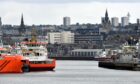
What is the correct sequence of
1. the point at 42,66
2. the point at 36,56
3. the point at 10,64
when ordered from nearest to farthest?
the point at 10,64, the point at 42,66, the point at 36,56

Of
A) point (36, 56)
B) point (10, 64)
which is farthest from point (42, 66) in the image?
point (10, 64)

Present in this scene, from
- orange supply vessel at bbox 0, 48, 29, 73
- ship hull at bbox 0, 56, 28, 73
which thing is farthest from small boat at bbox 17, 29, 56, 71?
ship hull at bbox 0, 56, 28, 73

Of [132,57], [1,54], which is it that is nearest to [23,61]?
[1,54]

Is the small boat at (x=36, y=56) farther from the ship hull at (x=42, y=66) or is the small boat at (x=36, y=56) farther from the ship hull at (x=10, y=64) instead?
the ship hull at (x=10, y=64)

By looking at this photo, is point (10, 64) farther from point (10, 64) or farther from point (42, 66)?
point (42, 66)

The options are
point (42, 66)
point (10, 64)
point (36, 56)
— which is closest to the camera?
point (10, 64)

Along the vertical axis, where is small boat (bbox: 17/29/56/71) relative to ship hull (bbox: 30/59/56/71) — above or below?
above

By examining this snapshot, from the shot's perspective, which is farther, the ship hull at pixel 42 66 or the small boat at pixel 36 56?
the small boat at pixel 36 56

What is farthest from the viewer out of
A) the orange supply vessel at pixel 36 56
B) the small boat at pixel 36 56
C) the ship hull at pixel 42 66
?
the small boat at pixel 36 56

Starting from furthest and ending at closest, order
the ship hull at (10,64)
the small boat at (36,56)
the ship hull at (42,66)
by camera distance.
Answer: the small boat at (36,56) → the ship hull at (42,66) → the ship hull at (10,64)

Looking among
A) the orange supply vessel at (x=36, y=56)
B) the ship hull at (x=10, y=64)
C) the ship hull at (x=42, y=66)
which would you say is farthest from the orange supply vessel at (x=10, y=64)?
the orange supply vessel at (x=36, y=56)

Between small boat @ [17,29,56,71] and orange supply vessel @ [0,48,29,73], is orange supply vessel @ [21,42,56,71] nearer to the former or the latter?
small boat @ [17,29,56,71]

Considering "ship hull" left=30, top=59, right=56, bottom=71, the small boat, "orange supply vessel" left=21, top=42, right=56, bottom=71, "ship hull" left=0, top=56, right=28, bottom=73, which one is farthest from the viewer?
the small boat

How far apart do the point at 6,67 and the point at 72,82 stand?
777 inches
